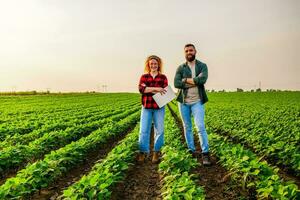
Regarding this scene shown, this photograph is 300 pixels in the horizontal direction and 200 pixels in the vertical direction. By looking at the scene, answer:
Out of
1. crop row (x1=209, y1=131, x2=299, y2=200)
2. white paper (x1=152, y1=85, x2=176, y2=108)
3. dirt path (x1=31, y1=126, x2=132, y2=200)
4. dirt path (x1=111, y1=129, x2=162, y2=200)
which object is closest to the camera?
crop row (x1=209, y1=131, x2=299, y2=200)

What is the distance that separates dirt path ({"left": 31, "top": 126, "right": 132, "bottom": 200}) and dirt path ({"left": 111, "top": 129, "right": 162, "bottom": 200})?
83cm

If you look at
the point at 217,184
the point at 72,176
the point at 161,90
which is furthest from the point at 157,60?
the point at 72,176

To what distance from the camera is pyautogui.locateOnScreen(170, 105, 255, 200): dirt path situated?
18.3 feet

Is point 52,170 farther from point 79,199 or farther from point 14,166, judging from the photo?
point 14,166

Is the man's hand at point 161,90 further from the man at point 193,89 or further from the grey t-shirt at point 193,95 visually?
the grey t-shirt at point 193,95

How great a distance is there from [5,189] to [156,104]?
3591 millimetres

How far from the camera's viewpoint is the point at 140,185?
21.1ft

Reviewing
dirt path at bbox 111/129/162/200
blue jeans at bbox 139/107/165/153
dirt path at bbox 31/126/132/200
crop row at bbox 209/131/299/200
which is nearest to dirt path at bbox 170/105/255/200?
crop row at bbox 209/131/299/200

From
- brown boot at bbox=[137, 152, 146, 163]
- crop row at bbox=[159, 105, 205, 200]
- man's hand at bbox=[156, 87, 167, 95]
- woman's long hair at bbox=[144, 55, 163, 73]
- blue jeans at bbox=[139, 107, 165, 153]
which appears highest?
woman's long hair at bbox=[144, 55, 163, 73]

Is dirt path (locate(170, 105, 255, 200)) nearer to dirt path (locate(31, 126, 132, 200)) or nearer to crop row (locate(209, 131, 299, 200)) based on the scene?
crop row (locate(209, 131, 299, 200))

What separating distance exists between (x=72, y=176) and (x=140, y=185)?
5.78 ft

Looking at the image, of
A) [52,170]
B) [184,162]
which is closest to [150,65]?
[184,162]

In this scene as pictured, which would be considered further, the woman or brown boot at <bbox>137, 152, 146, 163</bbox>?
brown boot at <bbox>137, 152, 146, 163</bbox>

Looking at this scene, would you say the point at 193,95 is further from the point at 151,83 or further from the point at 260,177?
the point at 260,177
